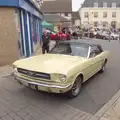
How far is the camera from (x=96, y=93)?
555 centimetres

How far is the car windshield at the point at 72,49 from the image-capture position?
6062 millimetres

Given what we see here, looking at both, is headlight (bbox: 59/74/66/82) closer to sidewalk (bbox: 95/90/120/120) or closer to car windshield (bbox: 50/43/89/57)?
sidewalk (bbox: 95/90/120/120)

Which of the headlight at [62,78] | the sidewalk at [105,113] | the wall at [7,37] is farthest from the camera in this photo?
the wall at [7,37]

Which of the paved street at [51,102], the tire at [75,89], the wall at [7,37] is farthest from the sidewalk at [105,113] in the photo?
the wall at [7,37]

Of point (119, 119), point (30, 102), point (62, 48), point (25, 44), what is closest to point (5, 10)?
point (25, 44)

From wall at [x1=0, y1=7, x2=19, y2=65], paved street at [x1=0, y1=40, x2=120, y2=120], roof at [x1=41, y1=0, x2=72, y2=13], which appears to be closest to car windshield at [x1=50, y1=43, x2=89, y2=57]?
paved street at [x1=0, y1=40, x2=120, y2=120]

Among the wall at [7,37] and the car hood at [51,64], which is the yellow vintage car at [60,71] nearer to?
the car hood at [51,64]

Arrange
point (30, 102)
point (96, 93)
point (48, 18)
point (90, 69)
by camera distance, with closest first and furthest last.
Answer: point (30, 102) < point (96, 93) < point (90, 69) < point (48, 18)

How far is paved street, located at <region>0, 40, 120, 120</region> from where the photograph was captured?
166 inches

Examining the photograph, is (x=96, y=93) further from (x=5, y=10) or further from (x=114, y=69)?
(x=5, y=10)

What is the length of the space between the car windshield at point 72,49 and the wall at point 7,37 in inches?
115

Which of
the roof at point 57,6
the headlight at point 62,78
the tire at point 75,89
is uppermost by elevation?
the roof at point 57,6

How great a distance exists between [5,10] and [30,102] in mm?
5218

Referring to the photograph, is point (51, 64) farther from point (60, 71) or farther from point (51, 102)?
point (51, 102)
